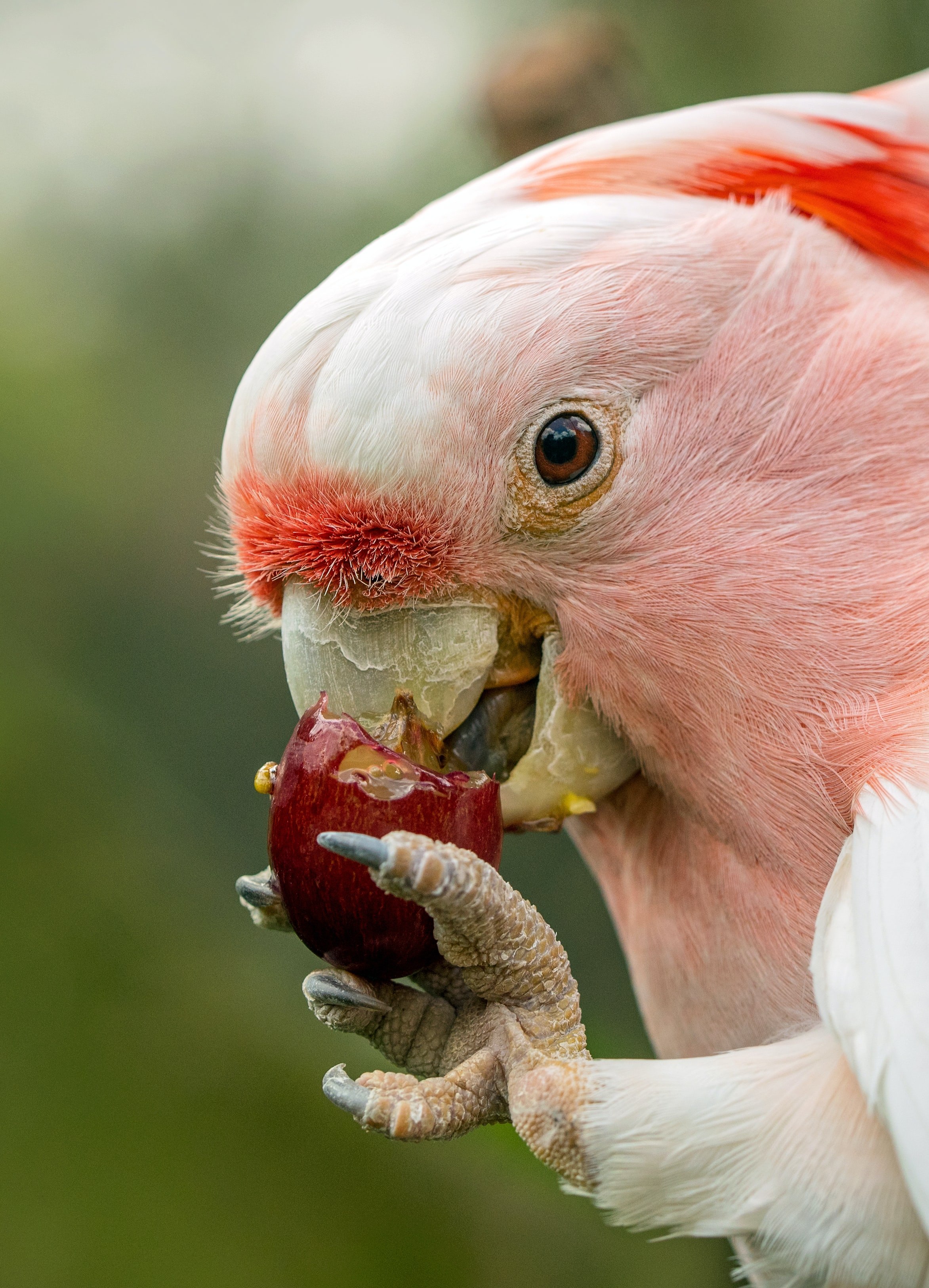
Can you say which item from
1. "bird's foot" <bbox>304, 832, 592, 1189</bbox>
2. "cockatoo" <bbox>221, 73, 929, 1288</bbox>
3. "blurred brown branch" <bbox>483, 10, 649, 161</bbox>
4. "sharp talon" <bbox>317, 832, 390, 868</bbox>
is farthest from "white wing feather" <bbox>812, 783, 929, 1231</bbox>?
"blurred brown branch" <bbox>483, 10, 649, 161</bbox>

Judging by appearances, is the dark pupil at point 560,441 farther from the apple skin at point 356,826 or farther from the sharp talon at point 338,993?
the sharp talon at point 338,993

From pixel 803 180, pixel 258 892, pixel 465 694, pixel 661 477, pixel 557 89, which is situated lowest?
pixel 258 892

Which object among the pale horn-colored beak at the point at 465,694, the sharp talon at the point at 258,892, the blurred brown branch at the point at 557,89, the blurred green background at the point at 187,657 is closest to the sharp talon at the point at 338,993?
the sharp talon at the point at 258,892

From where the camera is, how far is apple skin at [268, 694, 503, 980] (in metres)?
0.90

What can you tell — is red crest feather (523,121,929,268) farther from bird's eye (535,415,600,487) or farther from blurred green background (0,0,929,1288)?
blurred green background (0,0,929,1288)

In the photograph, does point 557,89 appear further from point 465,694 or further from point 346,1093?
point 346,1093

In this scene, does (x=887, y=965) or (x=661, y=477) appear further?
(x=661, y=477)

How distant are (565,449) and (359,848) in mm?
443

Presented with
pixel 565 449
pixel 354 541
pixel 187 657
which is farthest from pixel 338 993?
pixel 187 657

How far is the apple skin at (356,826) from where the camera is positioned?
2.96 ft

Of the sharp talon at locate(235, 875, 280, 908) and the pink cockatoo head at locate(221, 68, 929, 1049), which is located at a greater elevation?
the pink cockatoo head at locate(221, 68, 929, 1049)

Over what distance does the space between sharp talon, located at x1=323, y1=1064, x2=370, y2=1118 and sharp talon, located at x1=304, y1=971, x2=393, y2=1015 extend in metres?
0.06

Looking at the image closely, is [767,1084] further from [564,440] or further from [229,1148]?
[229,1148]

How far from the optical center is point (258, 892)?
41.4 inches
